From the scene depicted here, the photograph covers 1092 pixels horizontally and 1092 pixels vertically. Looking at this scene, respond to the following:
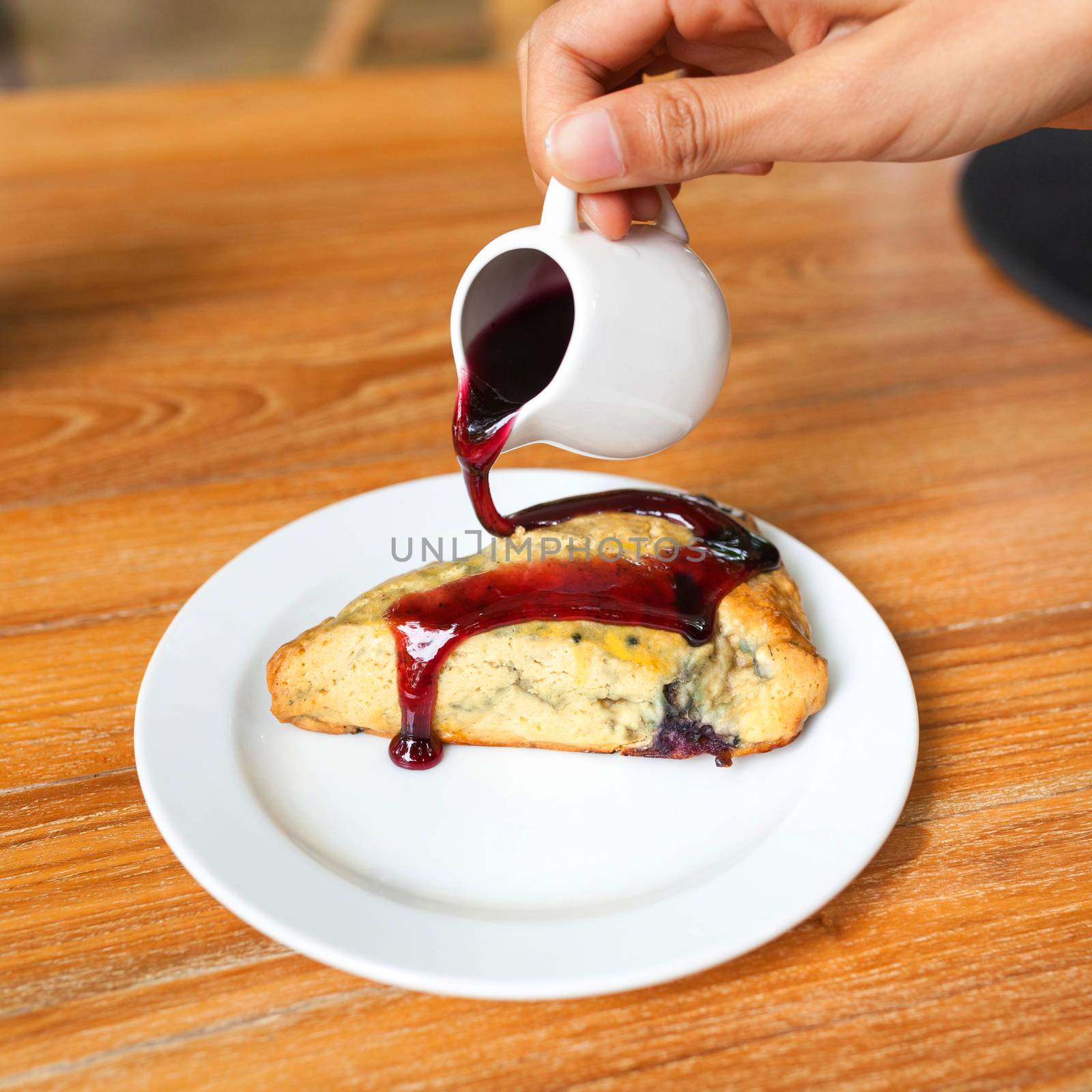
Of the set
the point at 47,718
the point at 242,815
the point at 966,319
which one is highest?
the point at 242,815

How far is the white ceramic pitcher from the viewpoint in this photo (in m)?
1.39

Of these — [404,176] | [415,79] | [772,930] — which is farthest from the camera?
[415,79]

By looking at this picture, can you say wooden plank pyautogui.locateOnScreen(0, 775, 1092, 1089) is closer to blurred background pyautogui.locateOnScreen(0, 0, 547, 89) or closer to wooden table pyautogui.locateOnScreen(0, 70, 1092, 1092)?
wooden table pyautogui.locateOnScreen(0, 70, 1092, 1092)

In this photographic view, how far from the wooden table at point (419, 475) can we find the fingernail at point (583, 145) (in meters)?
0.91

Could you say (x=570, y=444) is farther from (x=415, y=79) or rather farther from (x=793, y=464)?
(x=415, y=79)

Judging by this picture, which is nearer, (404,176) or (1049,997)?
(1049,997)

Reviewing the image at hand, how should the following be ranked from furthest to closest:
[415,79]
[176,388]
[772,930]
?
[415,79] < [176,388] < [772,930]

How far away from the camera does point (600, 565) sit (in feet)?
5.25

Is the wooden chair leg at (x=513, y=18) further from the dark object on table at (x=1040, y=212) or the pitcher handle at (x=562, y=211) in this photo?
the pitcher handle at (x=562, y=211)

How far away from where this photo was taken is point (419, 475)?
2.26m

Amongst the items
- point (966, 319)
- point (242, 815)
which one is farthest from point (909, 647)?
point (966, 319)

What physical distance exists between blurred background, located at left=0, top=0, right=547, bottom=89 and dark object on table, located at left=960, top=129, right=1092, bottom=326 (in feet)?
21.1

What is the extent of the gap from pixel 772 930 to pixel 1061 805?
0.56 metres

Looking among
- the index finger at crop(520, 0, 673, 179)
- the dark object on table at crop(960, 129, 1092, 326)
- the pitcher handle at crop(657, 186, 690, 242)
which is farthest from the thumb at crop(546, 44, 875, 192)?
the dark object on table at crop(960, 129, 1092, 326)
